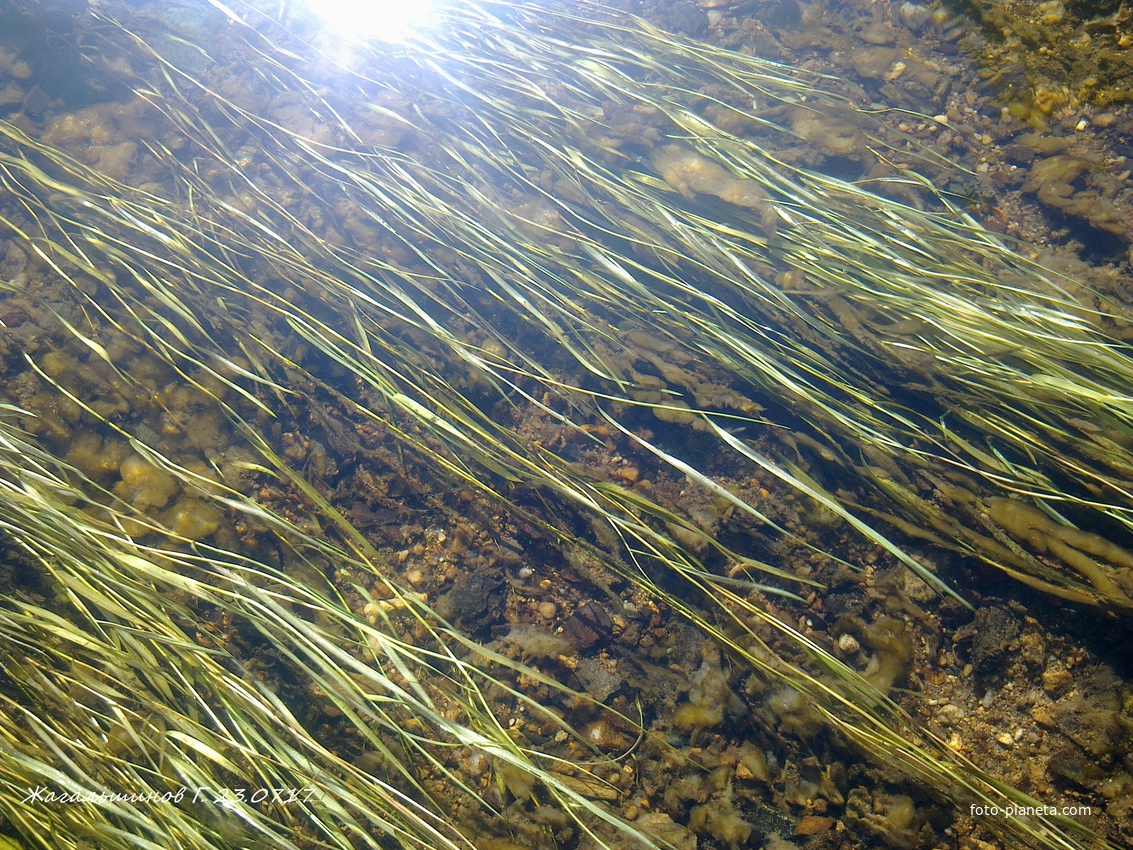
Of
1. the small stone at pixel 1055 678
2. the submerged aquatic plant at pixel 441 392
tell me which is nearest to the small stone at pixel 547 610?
the submerged aquatic plant at pixel 441 392

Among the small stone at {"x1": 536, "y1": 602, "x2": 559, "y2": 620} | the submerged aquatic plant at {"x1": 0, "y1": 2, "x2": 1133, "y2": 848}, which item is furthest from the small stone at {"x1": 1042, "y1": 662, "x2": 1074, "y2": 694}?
the small stone at {"x1": 536, "y1": 602, "x2": 559, "y2": 620}

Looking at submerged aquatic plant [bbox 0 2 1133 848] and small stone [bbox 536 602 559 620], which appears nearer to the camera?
submerged aquatic plant [bbox 0 2 1133 848]

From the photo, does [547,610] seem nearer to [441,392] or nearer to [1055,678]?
[441,392]

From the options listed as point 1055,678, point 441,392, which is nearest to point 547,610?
point 441,392

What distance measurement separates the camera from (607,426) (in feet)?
7.77

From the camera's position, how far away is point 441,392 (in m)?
2.36

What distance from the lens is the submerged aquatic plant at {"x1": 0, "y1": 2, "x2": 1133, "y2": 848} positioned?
156cm

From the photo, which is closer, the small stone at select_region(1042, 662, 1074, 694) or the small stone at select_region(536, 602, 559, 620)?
the small stone at select_region(1042, 662, 1074, 694)

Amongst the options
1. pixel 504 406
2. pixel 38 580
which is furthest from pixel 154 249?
pixel 504 406

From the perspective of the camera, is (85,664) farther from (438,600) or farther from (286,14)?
(286,14)

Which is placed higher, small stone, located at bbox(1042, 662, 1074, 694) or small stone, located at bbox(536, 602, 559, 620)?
small stone, located at bbox(1042, 662, 1074, 694)

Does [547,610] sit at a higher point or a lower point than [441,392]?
lower

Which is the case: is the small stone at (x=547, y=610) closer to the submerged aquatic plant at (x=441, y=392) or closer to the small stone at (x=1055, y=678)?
the submerged aquatic plant at (x=441, y=392)

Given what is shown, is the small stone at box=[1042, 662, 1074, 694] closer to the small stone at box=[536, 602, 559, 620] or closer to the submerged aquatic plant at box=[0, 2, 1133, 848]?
the submerged aquatic plant at box=[0, 2, 1133, 848]
